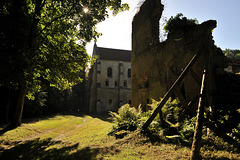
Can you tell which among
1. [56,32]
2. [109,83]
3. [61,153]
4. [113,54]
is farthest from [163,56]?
[113,54]

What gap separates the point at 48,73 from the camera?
11.0 m

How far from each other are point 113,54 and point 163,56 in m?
32.5

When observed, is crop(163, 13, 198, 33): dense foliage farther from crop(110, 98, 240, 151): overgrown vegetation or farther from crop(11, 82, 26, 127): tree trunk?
crop(11, 82, 26, 127): tree trunk

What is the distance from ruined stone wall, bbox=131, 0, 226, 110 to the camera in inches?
268

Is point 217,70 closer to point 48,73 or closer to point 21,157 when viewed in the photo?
point 21,157

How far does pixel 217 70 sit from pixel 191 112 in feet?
8.74

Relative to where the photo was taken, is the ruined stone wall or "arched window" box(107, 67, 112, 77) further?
"arched window" box(107, 67, 112, 77)

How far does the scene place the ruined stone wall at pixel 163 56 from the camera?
6.80m

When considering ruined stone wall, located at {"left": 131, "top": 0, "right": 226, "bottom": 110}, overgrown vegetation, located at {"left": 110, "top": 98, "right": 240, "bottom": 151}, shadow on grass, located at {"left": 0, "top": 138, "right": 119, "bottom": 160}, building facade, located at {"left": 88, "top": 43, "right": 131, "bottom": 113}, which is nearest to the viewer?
overgrown vegetation, located at {"left": 110, "top": 98, "right": 240, "bottom": 151}

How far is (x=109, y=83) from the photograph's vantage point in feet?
124

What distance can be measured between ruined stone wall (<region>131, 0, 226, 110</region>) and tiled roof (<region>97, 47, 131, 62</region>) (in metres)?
25.8

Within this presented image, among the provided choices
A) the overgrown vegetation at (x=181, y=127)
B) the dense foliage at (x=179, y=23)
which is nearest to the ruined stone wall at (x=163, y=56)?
the dense foliage at (x=179, y=23)

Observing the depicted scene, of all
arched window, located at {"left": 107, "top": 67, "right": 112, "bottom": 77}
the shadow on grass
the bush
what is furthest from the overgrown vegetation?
arched window, located at {"left": 107, "top": 67, "right": 112, "bottom": 77}

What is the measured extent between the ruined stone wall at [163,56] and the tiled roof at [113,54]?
25.8 metres
